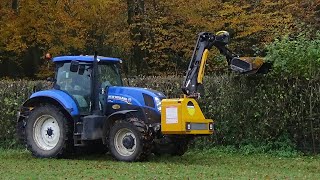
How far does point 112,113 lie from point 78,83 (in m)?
1.04

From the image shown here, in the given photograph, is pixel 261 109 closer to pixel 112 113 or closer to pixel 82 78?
pixel 112 113

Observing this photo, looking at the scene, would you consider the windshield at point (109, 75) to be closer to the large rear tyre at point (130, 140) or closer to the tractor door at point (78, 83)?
the tractor door at point (78, 83)

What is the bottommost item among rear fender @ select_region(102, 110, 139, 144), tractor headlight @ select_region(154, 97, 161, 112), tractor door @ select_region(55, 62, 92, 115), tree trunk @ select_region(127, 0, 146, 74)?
rear fender @ select_region(102, 110, 139, 144)

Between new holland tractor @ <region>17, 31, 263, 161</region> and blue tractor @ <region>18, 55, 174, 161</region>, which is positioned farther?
blue tractor @ <region>18, 55, 174, 161</region>

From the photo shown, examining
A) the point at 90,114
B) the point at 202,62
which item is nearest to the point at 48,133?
the point at 90,114

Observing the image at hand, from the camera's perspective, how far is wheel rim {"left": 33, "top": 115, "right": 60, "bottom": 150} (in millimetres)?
12141

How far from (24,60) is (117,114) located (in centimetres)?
1509

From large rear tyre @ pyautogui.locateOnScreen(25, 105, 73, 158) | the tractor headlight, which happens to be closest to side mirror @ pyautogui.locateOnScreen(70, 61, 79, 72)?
large rear tyre @ pyautogui.locateOnScreen(25, 105, 73, 158)

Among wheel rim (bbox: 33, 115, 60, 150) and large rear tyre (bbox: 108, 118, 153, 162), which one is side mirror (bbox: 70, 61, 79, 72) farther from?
large rear tyre (bbox: 108, 118, 153, 162)

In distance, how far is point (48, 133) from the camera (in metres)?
12.2

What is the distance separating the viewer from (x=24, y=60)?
25484 mm

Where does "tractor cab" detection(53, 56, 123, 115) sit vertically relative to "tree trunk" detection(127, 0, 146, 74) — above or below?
below

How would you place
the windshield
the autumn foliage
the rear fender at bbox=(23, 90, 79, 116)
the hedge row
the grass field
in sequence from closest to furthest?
the grass field, the rear fender at bbox=(23, 90, 79, 116), the windshield, the hedge row, the autumn foliage

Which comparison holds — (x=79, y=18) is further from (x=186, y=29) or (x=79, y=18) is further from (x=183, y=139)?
(x=183, y=139)
